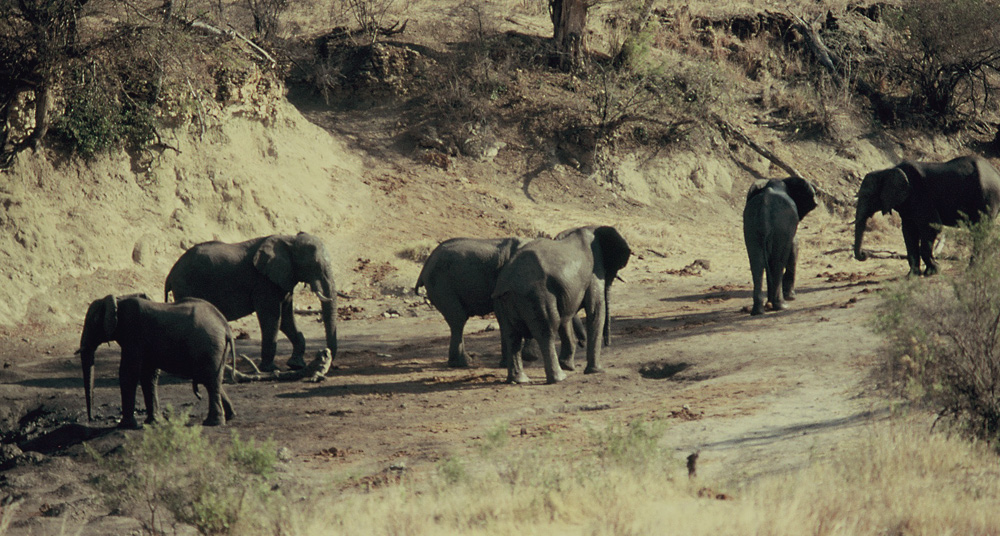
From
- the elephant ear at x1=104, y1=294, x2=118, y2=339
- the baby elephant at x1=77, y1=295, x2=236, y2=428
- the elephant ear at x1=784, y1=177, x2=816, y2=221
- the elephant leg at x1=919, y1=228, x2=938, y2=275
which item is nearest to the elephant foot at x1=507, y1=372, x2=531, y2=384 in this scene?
the baby elephant at x1=77, y1=295, x2=236, y2=428

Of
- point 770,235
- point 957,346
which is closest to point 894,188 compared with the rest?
point 770,235

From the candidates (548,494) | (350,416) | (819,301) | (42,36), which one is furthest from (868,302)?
(42,36)

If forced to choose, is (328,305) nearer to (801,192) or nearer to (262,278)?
(262,278)

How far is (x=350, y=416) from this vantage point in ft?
37.6

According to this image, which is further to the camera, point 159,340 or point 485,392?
point 485,392

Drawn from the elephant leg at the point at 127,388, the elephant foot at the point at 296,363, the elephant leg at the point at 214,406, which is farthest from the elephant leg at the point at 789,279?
the elephant leg at the point at 127,388

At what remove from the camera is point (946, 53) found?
Answer: 31.3 m

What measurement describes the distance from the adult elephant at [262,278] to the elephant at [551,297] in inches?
100.0

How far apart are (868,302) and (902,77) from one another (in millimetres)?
19578

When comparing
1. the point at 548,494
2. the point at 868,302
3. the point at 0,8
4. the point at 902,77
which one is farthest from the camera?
the point at 902,77

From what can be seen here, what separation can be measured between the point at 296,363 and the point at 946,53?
24297mm

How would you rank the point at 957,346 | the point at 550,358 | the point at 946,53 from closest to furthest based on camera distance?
the point at 957,346
the point at 550,358
the point at 946,53

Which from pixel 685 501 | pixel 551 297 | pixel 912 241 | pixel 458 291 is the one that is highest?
pixel 912 241

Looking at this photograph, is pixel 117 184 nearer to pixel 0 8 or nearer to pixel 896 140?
pixel 0 8
